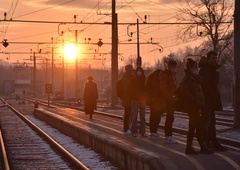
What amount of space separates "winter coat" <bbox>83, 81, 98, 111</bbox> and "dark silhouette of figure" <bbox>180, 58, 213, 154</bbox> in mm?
15987

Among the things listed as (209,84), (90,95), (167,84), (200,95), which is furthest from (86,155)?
(90,95)

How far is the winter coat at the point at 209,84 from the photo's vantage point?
13047 mm

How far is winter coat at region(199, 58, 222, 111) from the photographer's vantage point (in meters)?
13.0

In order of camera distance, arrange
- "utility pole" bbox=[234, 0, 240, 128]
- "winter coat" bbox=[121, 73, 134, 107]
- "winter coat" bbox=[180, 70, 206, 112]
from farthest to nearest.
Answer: "utility pole" bbox=[234, 0, 240, 128], "winter coat" bbox=[121, 73, 134, 107], "winter coat" bbox=[180, 70, 206, 112]

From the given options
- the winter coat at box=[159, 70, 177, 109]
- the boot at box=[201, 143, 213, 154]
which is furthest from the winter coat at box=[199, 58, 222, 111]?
the winter coat at box=[159, 70, 177, 109]

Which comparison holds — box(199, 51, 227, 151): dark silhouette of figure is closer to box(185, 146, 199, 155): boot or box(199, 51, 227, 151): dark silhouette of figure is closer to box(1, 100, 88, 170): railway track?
box(185, 146, 199, 155): boot

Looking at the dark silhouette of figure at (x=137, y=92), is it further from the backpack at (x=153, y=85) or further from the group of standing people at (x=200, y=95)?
the group of standing people at (x=200, y=95)

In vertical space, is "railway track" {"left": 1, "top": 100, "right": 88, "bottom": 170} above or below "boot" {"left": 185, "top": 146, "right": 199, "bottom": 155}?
below

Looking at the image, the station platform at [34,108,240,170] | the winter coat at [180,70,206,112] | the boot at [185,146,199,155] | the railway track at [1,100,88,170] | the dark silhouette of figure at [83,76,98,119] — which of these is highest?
the winter coat at [180,70,206,112]

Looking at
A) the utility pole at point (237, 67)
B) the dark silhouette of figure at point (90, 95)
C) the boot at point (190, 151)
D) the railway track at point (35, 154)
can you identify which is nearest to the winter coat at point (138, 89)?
the railway track at point (35, 154)

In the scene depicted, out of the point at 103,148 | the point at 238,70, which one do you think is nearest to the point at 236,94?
the point at 238,70

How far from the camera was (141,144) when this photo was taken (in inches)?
605

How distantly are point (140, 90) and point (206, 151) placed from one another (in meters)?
4.14

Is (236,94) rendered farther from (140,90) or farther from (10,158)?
(10,158)
